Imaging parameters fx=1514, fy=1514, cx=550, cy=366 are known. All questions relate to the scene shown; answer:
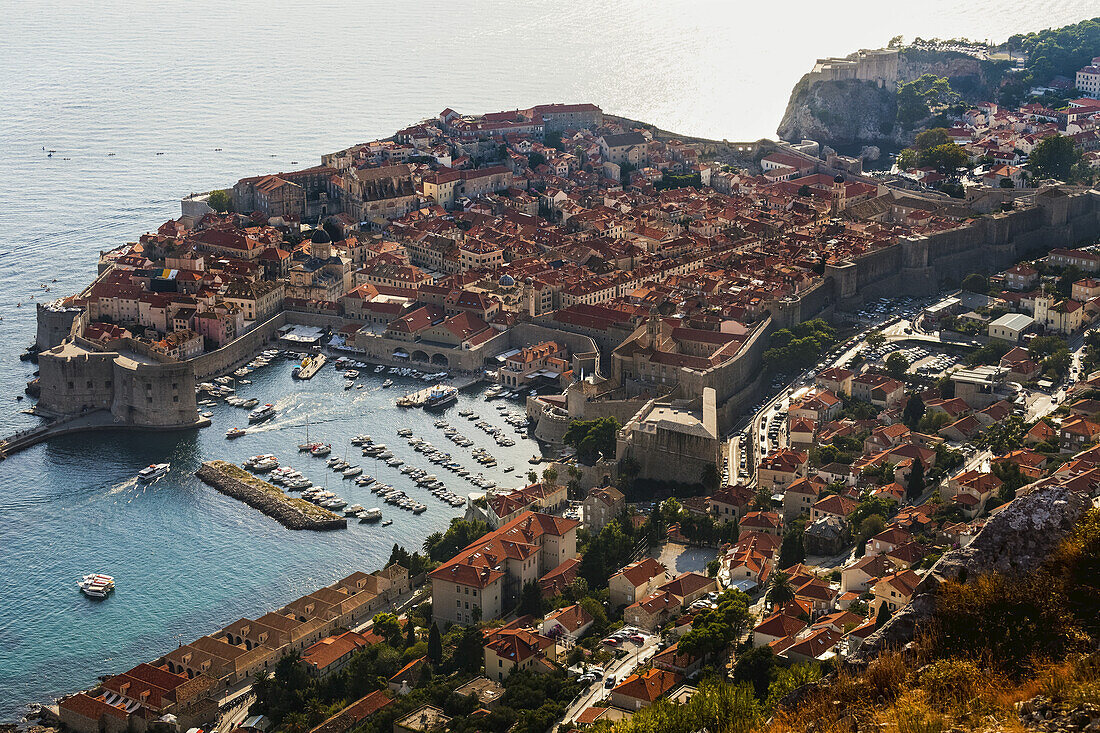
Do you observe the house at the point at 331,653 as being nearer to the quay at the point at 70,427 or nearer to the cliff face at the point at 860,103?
the quay at the point at 70,427

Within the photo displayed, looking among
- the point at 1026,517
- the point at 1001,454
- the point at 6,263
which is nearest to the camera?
the point at 1026,517

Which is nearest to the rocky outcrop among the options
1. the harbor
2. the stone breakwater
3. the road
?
the road

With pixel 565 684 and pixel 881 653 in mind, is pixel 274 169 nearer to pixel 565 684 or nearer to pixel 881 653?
pixel 565 684

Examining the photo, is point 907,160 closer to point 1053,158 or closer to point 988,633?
point 1053,158

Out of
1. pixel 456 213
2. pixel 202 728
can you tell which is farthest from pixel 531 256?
pixel 202 728

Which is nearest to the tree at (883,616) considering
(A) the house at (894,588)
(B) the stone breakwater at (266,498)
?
(A) the house at (894,588)

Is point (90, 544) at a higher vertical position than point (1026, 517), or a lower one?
lower

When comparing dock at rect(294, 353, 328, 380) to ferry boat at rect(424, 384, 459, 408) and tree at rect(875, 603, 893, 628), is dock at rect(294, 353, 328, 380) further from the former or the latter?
tree at rect(875, 603, 893, 628)
